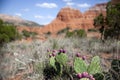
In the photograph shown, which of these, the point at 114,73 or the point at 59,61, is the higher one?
the point at 59,61

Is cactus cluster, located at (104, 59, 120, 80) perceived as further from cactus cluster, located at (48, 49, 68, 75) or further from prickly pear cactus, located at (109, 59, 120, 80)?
cactus cluster, located at (48, 49, 68, 75)

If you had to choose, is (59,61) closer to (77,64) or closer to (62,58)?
(62,58)

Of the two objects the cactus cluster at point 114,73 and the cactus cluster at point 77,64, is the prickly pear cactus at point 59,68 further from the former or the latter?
the cactus cluster at point 114,73

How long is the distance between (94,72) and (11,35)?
A: 1233 centimetres

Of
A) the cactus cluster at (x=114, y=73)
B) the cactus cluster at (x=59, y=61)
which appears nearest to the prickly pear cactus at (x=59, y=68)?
the cactus cluster at (x=59, y=61)

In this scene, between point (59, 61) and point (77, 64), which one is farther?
point (59, 61)

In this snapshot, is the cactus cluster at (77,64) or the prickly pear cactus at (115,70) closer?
the cactus cluster at (77,64)

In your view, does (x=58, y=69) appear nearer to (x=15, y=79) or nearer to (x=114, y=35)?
(x=15, y=79)

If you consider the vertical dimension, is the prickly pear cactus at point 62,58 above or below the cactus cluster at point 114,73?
above

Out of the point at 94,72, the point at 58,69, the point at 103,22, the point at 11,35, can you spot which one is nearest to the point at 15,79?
the point at 58,69

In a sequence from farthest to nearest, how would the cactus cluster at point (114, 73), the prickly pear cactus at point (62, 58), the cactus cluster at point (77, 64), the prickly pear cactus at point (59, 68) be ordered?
the prickly pear cactus at point (59, 68) < the prickly pear cactus at point (62, 58) < the cactus cluster at point (114, 73) < the cactus cluster at point (77, 64)

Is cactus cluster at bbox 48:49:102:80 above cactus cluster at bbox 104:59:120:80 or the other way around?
above

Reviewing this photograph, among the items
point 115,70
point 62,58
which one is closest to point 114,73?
point 115,70

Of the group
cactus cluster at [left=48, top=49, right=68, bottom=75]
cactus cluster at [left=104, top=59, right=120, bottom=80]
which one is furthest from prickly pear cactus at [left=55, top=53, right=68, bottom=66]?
cactus cluster at [left=104, top=59, right=120, bottom=80]
